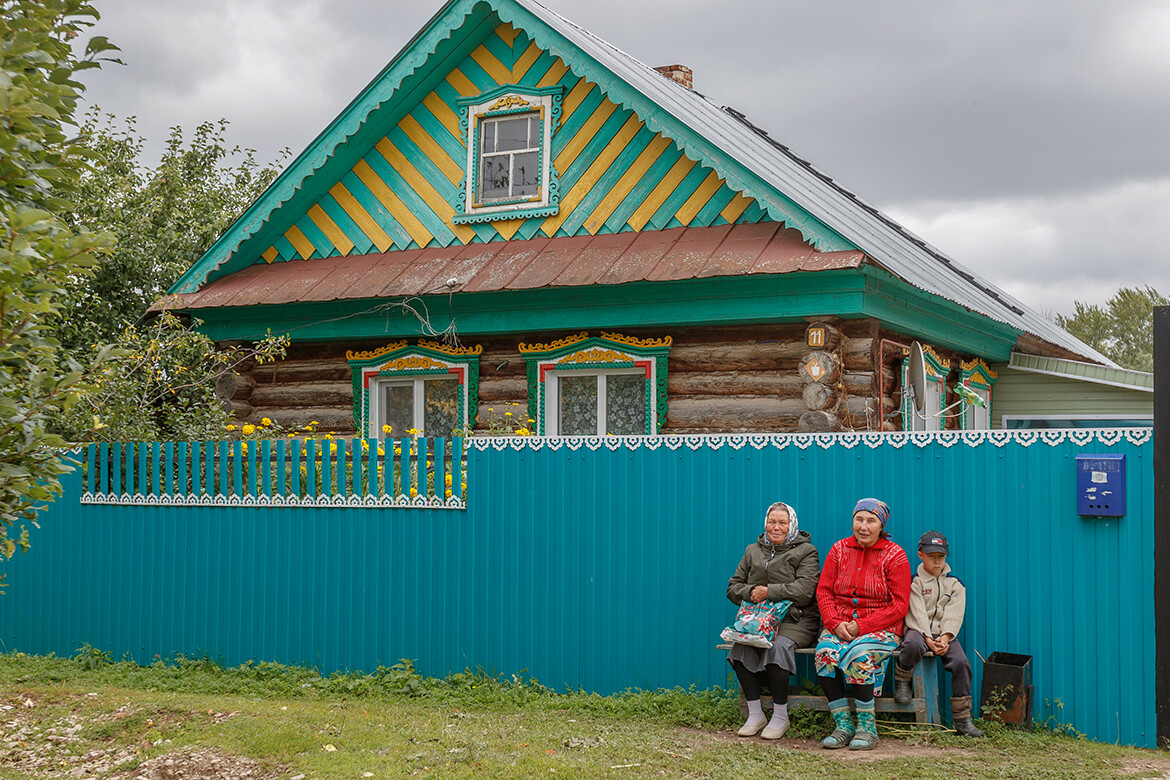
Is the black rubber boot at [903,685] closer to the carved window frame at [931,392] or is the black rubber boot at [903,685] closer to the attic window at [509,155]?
the carved window frame at [931,392]

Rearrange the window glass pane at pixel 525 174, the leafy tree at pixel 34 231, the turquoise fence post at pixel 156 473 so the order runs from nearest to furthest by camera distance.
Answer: the leafy tree at pixel 34 231
the turquoise fence post at pixel 156 473
the window glass pane at pixel 525 174

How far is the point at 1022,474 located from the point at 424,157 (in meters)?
7.87

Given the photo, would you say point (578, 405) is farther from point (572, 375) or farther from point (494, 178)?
point (494, 178)

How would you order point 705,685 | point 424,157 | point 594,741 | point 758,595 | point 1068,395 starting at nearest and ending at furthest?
1. point 594,741
2. point 758,595
3. point 705,685
4. point 424,157
5. point 1068,395

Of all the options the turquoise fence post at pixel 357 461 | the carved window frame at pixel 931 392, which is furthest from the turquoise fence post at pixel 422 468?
the carved window frame at pixel 931 392

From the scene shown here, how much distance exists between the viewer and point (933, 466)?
24.1 feet

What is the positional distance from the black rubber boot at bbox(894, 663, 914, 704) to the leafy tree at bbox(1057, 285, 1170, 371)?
5660cm

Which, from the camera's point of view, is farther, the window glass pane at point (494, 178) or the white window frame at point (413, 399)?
the white window frame at point (413, 399)

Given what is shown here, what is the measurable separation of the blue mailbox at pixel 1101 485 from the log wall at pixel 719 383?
3.34m

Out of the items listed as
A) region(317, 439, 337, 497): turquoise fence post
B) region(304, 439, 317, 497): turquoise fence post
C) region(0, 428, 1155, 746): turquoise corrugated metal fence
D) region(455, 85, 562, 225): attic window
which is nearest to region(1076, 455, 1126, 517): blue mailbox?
region(0, 428, 1155, 746): turquoise corrugated metal fence

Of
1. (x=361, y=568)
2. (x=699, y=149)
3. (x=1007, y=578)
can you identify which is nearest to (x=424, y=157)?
(x=699, y=149)

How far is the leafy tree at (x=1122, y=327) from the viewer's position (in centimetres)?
5947

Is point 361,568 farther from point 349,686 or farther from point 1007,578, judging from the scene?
point 1007,578

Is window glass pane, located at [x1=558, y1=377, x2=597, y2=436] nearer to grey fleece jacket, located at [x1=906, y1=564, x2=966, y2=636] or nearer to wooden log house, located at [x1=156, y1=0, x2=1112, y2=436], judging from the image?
wooden log house, located at [x1=156, y1=0, x2=1112, y2=436]
